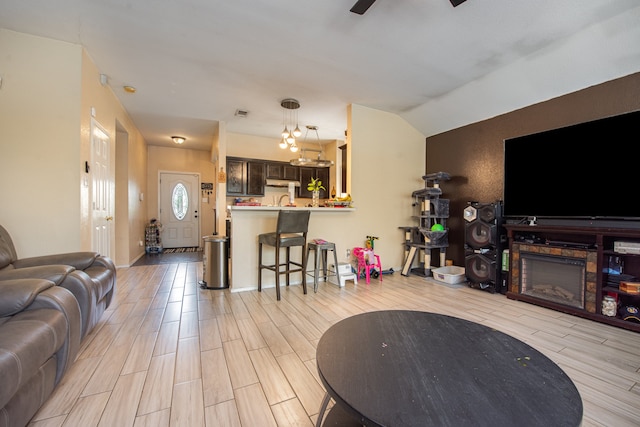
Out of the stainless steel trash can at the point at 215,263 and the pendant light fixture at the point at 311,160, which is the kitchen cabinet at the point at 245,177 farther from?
the stainless steel trash can at the point at 215,263

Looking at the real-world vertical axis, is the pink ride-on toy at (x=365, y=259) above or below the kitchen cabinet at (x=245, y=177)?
below

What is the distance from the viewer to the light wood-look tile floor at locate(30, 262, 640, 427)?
4.35 feet

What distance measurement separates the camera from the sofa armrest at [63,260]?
2.01 meters

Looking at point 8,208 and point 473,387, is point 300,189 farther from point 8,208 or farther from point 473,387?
point 473,387

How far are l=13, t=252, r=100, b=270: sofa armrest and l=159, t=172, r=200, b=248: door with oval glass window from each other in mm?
5042

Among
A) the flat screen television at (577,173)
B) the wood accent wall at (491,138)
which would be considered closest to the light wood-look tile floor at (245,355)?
the flat screen television at (577,173)

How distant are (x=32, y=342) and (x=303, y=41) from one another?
2938 millimetres

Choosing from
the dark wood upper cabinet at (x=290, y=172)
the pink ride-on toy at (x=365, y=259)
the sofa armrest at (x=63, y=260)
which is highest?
the dark wood upper cabinet at (x=290, y=172)

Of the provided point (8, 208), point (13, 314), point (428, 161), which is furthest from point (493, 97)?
point (8, 208)

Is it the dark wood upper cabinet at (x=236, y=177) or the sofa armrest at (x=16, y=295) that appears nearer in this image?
the sofa armrest at (x=16, y=295)

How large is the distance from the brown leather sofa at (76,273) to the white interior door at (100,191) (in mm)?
1084

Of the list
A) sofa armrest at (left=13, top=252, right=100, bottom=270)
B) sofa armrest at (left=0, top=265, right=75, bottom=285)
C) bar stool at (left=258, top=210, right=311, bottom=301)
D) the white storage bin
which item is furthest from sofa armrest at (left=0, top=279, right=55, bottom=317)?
the white storage bin

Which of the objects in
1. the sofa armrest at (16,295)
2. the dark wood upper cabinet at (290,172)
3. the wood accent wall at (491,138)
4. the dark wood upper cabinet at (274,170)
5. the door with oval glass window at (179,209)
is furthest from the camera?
the door with oval glass window at (179,209)

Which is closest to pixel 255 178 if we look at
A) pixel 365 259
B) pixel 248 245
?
pixel 248 245
